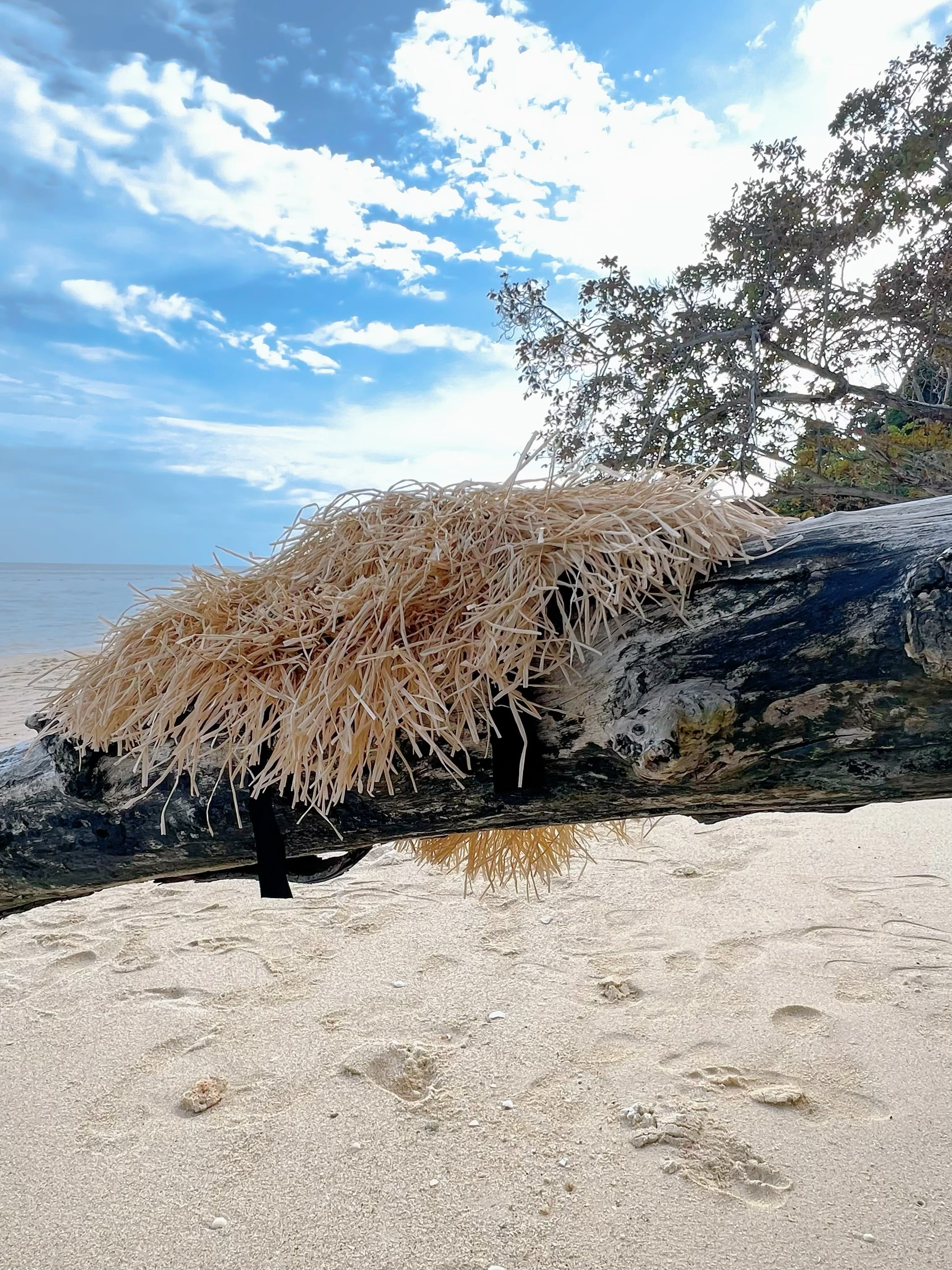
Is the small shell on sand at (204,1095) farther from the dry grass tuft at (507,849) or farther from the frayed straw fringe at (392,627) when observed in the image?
the frayed straw fringe at (392,627)

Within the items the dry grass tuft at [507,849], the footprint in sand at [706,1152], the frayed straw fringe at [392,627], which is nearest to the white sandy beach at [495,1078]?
the footprint in sand at [706,1152]

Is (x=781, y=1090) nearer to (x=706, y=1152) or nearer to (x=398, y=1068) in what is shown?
(x=706, y=1152)

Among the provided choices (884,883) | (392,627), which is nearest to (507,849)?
(392,627)

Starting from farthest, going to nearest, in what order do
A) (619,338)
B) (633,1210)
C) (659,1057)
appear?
1. (619,338)
2. (659,1057)
3. (633,1210)

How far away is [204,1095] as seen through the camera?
211cm

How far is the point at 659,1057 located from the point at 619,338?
5.04 m

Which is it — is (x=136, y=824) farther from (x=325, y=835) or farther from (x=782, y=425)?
(x=782, y=425)

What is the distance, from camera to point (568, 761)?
3.55 feet

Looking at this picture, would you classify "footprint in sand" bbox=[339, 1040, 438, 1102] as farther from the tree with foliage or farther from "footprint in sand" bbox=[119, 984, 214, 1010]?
the tree with foliage

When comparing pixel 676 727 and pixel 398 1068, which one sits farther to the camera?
pixel 398 1068

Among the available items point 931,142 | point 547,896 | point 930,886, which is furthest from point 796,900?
point 931,142

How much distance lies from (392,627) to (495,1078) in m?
1.71

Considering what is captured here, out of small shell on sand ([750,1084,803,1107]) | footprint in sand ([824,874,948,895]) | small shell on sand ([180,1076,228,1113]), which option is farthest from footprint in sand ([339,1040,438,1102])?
footprint in sand ([824,874,948,895])

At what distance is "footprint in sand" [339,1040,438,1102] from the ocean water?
151cm
